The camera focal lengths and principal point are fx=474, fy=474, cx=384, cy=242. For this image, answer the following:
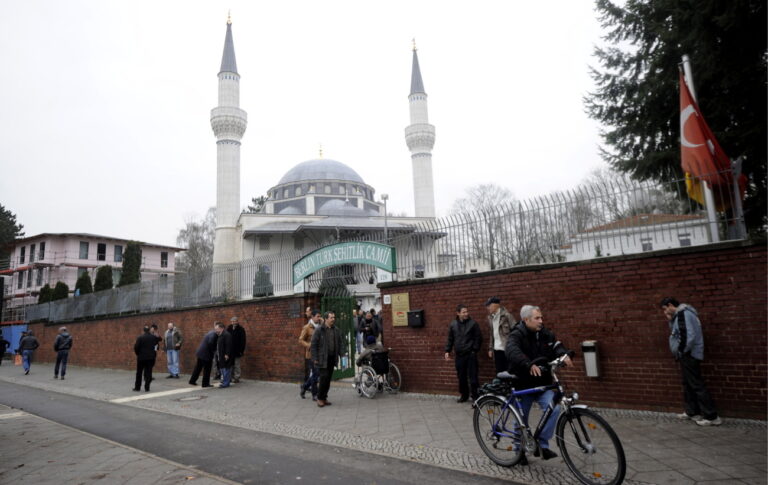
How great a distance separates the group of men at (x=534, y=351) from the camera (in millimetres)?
4758

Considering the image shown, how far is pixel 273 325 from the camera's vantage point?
12.8 meters

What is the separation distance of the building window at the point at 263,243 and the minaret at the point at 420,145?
49.0ft

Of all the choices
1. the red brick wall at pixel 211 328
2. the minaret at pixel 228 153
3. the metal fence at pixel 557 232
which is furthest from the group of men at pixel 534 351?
the minaret at pixel 228 153

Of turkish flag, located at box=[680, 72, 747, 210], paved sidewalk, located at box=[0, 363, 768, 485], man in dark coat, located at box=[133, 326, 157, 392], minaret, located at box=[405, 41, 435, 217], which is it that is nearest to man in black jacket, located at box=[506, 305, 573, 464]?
paved sidewalk, located at box=[0, 363, 768, 485]

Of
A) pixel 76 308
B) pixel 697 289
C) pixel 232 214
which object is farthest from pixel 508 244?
pixel 232 214

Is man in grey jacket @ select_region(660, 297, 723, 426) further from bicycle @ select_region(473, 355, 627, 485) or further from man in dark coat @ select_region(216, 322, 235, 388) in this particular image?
man in dark coat @ select_region(216, 322, 235, 388)

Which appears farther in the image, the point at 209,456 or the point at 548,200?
the point at 548,200

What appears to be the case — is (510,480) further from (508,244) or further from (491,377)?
(508,244)

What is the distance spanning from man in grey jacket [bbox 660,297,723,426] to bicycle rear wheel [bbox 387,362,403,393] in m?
5.27

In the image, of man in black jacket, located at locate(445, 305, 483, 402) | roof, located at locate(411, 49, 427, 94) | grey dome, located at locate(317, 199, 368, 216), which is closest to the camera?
man in black jacket, located at locate(445, 305, 483, 402)

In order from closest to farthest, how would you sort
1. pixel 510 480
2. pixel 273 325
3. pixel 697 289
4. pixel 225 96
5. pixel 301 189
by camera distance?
pixel 510 480, pixel 697 289, pixel 273 325, pixel 225 96, pixel 301 189

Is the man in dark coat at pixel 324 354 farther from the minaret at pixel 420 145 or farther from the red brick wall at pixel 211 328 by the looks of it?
the minaret at pixel 420 145

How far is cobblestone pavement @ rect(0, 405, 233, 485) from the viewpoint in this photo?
16.6ft

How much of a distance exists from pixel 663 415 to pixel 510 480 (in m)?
3.36
